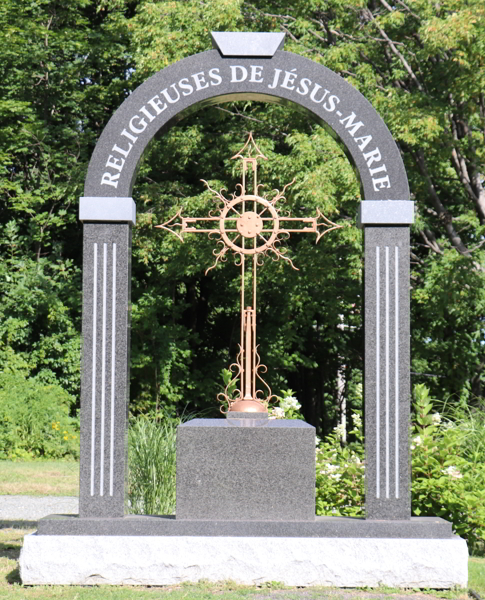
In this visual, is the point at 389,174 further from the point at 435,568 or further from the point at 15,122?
the point at 15,122

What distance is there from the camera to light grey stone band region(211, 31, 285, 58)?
5773 millimetres

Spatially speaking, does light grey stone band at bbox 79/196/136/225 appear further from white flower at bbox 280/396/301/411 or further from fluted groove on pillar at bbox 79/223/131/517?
white flower at bbox 280/396/301/411

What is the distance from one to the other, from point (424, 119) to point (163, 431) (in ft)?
19.5

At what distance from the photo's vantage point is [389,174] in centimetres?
565

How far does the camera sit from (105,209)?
5.67 meters

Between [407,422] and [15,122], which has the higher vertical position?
[15,122]

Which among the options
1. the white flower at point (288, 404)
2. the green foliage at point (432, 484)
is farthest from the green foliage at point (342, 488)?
the white flower at point (288, 404)

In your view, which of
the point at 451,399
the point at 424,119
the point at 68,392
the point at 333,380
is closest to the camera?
the point at 424,119

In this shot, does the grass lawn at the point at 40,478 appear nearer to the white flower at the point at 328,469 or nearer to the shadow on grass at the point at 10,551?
the shadow on grass at the point at 10,551

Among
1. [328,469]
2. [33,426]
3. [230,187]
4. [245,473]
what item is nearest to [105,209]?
[245,473]

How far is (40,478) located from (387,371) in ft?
23.9

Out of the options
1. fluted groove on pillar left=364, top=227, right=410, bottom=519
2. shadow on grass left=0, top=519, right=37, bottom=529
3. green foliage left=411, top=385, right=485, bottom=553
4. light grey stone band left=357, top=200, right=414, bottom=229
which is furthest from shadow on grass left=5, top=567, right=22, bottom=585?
light grey stone band left=357, top=200, right=414, bottom=229

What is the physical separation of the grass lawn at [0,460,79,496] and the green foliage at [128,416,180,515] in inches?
126

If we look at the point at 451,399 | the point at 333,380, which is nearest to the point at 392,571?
the point at 451,399
